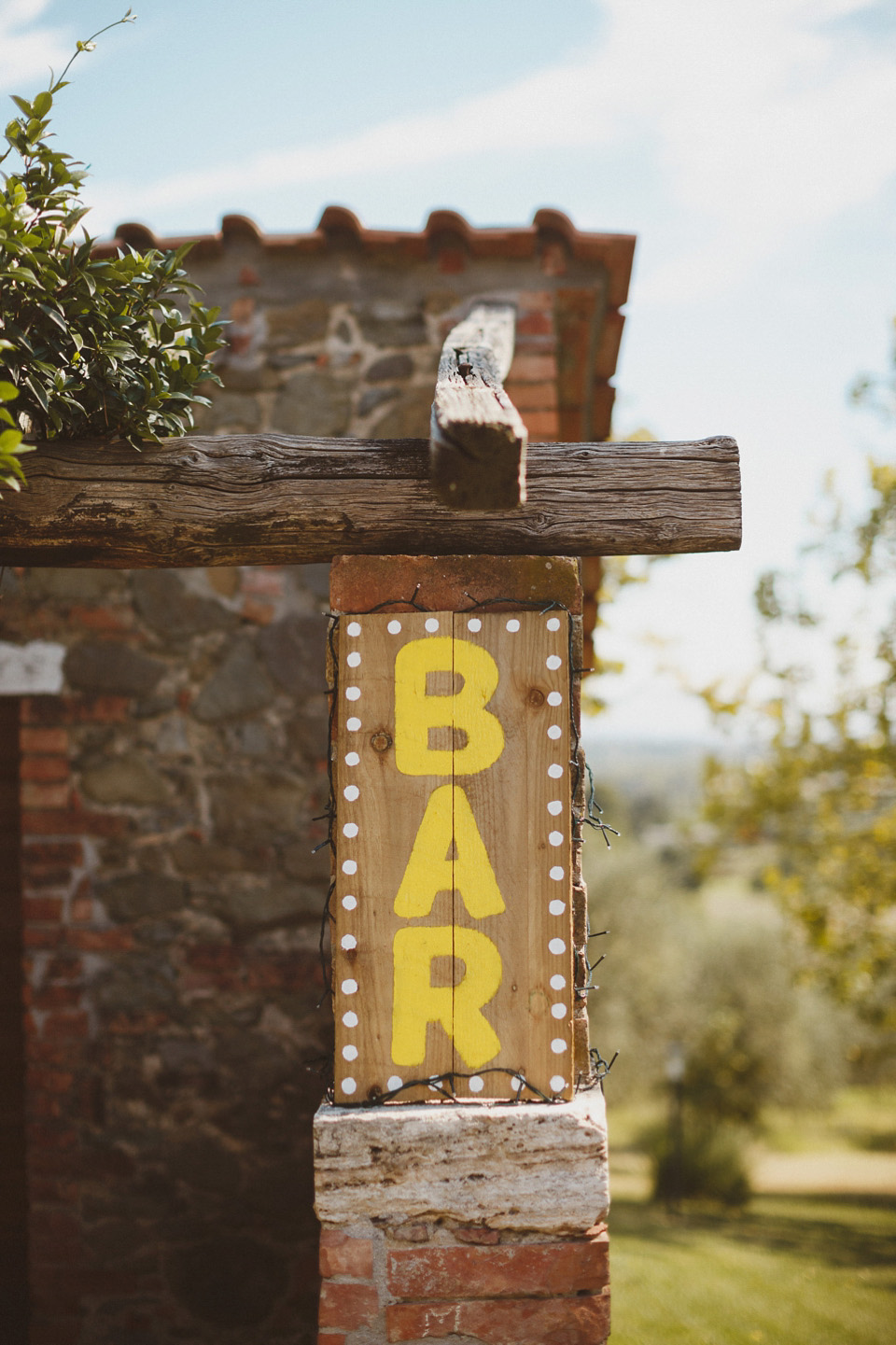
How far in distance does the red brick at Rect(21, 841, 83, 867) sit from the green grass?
2746mm

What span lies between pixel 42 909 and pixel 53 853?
0.62 feet

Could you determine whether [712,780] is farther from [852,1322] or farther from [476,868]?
[476,868]

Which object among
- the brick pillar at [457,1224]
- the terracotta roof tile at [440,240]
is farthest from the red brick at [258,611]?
the brick pillar at [457,1224]

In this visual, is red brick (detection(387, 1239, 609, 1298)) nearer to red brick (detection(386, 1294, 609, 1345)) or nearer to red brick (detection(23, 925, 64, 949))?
red brick (detection(386, 1294, 609, 1345))

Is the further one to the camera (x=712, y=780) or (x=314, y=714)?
(x=712, y=780)

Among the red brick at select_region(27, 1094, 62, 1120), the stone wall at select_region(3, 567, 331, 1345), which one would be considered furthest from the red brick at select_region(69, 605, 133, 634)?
the red brick at select_region(27, 1094, 62, 1120)

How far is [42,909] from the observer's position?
300 cm

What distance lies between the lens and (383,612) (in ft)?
5.74

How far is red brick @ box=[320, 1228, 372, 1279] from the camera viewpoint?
1.58m

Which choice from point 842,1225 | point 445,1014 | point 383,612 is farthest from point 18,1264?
point 842,1225

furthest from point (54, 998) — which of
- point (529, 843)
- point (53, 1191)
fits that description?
point (529, 843)

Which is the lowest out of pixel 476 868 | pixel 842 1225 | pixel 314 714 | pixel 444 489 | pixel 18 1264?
pixel 842 1225

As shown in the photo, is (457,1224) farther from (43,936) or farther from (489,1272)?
(43,936)

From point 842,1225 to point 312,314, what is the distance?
8423 millimetres
